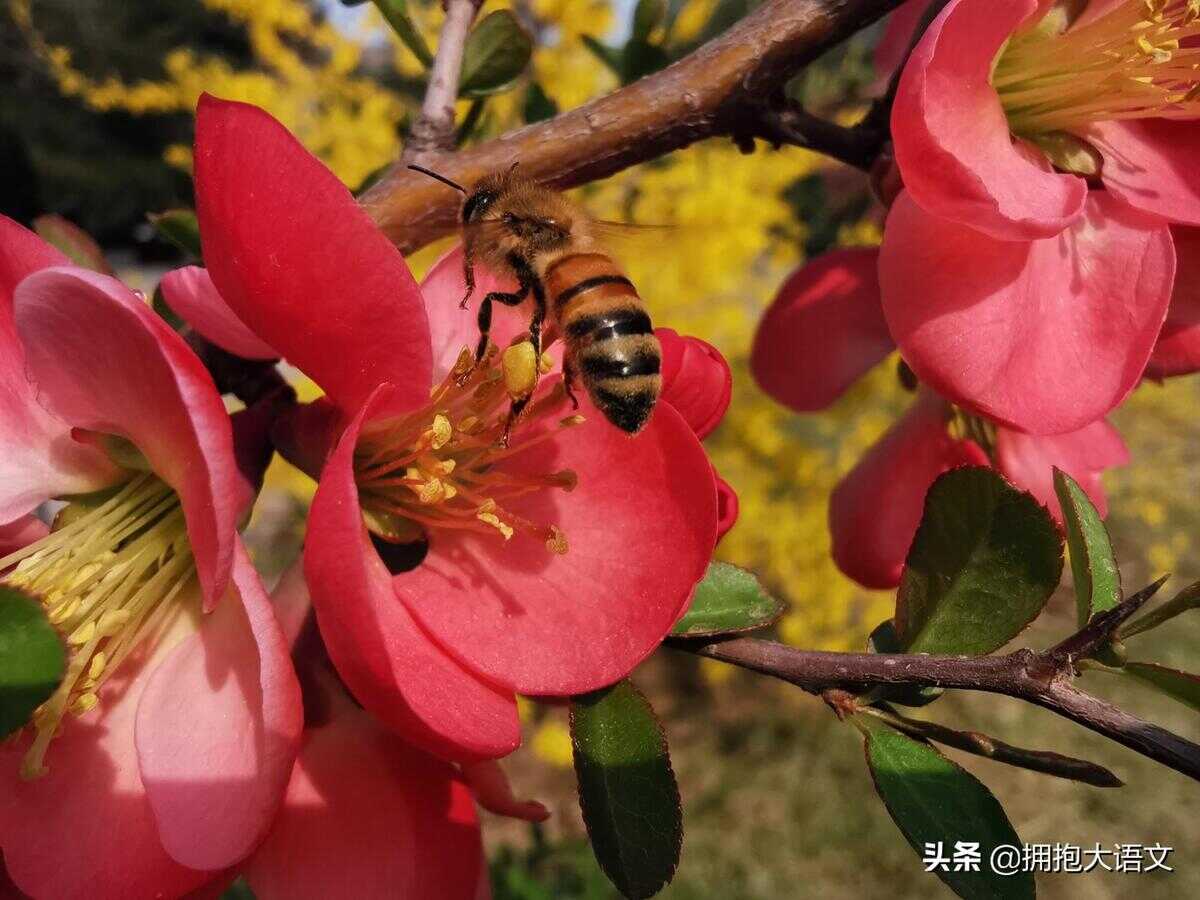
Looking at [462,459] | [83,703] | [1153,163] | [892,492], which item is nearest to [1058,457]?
[892,492]

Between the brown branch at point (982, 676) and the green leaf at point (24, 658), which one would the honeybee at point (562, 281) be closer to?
the brown branch at point (982, 676)

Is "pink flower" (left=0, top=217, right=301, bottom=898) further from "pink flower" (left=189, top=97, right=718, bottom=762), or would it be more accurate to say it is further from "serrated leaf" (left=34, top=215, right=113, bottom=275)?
"serrated leaf" (left=34, top=215, right=113, bottom=275)

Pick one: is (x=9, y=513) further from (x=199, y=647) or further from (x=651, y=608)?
(x=651, y=608)

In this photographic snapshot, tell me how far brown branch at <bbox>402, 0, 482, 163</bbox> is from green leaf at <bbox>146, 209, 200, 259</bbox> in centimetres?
15

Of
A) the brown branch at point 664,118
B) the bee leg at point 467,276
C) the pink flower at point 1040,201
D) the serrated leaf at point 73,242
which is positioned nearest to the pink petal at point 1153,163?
the pink flower at point 1040,201

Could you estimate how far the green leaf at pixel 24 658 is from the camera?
337 mm

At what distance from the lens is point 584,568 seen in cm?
53

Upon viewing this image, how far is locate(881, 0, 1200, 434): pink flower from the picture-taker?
0.53m

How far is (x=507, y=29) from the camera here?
30.8 inches

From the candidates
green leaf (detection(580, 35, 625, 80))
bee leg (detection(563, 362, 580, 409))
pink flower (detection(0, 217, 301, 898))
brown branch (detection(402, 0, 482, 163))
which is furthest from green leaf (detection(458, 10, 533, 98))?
pink flower (detection(0, 217, 301, 898))

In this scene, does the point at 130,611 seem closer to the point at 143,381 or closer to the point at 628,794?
the point at 143,381

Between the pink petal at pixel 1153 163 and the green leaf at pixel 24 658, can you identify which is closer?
the green leaf at pixel 24 658

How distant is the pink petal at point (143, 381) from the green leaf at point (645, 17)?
1.93 feet

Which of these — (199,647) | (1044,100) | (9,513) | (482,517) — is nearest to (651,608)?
(482,517)
